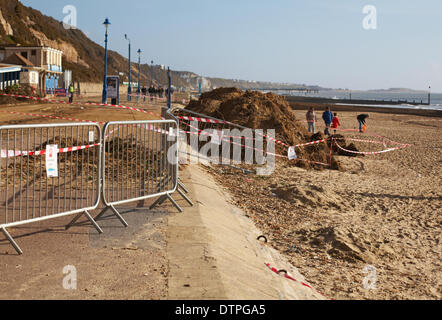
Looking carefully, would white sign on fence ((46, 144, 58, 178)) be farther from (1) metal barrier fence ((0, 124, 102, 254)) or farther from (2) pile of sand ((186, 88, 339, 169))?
(2) pile of sand ((186, 88, 339, 169))

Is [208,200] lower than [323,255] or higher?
higher

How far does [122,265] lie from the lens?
5.66m

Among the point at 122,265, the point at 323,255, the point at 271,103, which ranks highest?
the point at 271,103

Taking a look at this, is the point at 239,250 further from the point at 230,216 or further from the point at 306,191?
the point at 306,191

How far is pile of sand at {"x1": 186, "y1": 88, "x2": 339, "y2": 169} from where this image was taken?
17.6 m

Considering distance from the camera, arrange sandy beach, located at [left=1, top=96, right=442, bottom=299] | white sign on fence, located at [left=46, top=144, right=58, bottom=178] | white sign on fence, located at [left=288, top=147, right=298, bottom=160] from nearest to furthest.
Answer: white sign on fence, located at [left=46, top=144, right=58, bottom=178]
sandy beach, located at [left=1, top=96, right=442, bottom=299]
white sign on fence, located at [left=288, top=147, right=298, bottom=160]

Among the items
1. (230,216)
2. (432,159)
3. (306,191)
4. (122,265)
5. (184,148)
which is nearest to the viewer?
(122,265)

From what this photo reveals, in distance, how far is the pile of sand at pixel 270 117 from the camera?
17.6 m

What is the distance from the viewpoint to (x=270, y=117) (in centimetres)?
1891

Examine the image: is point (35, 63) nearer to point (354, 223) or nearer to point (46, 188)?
point (354, 223)

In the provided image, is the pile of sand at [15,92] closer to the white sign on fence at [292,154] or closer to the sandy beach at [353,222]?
the white sign on fence at [292,154]

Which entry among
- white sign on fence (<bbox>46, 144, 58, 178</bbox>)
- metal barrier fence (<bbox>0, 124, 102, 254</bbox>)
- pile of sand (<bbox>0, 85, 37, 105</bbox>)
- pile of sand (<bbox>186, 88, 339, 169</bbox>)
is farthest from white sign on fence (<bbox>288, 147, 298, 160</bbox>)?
pile of sand (<bbox>0, 85, 37, 105</bbox>)
